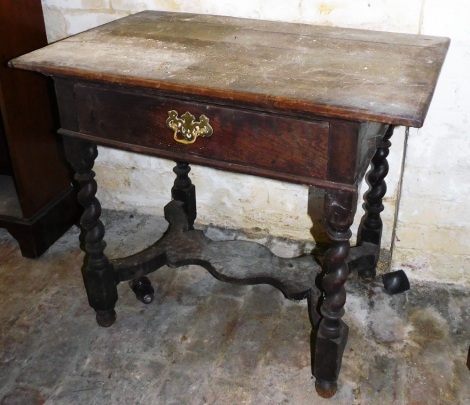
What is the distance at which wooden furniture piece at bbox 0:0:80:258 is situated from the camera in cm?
242

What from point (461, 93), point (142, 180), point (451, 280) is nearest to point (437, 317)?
point (451, 280)

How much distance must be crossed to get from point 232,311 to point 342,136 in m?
1.10

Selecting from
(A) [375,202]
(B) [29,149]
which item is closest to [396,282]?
(A) [375,202]

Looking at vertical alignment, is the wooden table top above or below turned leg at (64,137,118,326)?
above

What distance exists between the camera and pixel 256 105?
1.54 metres

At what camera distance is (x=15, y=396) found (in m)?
2.03

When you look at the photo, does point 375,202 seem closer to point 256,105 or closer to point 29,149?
point 256,105

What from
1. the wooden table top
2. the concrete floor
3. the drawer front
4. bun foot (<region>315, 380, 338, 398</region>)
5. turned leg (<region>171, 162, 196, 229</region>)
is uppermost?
the wooden table top

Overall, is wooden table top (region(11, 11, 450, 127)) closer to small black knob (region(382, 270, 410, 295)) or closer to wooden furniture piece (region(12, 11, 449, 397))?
wooden furniture piece (region(12, 11, 449, 397))

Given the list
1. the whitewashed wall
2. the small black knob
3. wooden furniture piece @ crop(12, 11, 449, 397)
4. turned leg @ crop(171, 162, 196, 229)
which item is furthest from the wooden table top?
the small black knob

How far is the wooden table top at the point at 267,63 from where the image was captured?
1499mm

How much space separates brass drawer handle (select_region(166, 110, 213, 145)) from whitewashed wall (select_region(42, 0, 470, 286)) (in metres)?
0.85

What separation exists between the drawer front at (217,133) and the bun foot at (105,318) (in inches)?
30.5

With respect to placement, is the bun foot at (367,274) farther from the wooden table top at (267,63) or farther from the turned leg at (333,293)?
the wooden table top at (267,63)
